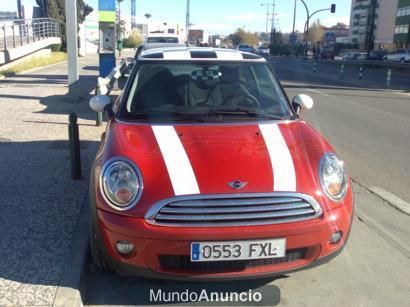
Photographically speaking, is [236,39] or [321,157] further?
[236,39]

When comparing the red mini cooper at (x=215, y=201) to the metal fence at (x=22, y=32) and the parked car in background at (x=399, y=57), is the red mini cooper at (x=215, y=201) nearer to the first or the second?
the metal fence at (x=22, y=32)

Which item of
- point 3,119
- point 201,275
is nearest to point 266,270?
point 201,275

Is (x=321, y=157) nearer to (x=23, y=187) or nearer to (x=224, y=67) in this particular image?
(x=224, y=67)

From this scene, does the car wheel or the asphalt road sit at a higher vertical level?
the car wheel

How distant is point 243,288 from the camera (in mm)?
3701

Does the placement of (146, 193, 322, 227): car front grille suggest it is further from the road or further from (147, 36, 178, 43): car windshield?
(147, 36, 178, 43): car windshield

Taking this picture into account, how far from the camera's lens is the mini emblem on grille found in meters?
3.29

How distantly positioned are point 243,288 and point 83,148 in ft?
15.6

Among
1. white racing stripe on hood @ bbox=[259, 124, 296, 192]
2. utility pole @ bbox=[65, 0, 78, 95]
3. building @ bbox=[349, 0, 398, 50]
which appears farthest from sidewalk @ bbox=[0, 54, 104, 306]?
building @ bbox=[349, 0, 398, 50]

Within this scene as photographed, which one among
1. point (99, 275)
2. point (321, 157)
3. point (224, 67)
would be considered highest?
point (224, 67)

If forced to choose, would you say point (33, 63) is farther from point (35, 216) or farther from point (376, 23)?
point (376, 23)

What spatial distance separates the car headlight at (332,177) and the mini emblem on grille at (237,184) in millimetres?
607

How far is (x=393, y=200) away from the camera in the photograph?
5.90 meters

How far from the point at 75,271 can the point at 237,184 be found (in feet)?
4.54
